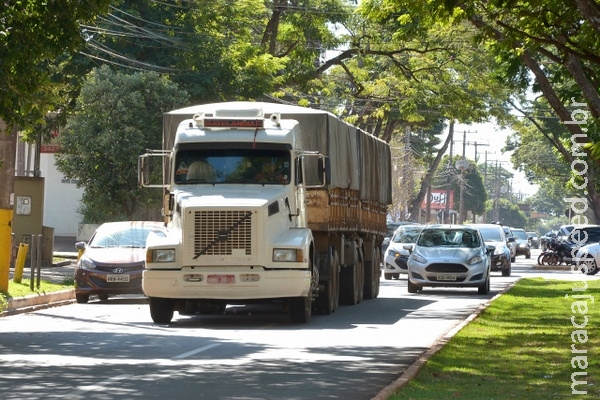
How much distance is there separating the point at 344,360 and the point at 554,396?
12.9 feet

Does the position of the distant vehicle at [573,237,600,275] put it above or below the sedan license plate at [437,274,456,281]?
above

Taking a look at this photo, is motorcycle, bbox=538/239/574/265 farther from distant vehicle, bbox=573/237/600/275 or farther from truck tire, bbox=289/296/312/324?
truck tire, bbox=289/296/312/324

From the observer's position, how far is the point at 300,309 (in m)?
22.0

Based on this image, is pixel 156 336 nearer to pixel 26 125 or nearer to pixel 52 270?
pixel 26 125

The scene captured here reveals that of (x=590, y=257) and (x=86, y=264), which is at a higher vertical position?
(x=590, y=257)

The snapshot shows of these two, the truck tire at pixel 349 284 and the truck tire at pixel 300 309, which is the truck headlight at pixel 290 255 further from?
the truck tire at pixel 349 284

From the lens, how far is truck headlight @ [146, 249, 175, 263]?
826 inches

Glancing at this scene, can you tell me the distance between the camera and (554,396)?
12.6 m

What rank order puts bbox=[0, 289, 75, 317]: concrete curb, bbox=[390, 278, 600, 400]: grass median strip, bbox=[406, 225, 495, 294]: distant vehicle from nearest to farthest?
bbox=[390, 278, 600, 400]: grass median strip < bbox=[0, 289, 75, 317]: concrete curb < bbox=[406, 225, 495, 294]: distant vehicle

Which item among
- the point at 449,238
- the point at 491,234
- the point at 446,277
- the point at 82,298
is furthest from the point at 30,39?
the point at 491,234

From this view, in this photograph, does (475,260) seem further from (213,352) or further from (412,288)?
(213,352)

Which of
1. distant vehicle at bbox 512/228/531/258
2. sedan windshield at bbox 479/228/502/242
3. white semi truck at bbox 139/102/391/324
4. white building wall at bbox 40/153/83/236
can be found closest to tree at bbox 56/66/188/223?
sedan windshield at bbox 479/228/502/242

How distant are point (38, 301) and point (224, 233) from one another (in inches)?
274

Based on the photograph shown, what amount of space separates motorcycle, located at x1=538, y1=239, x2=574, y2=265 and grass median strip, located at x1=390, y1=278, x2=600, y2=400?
3173 cm
